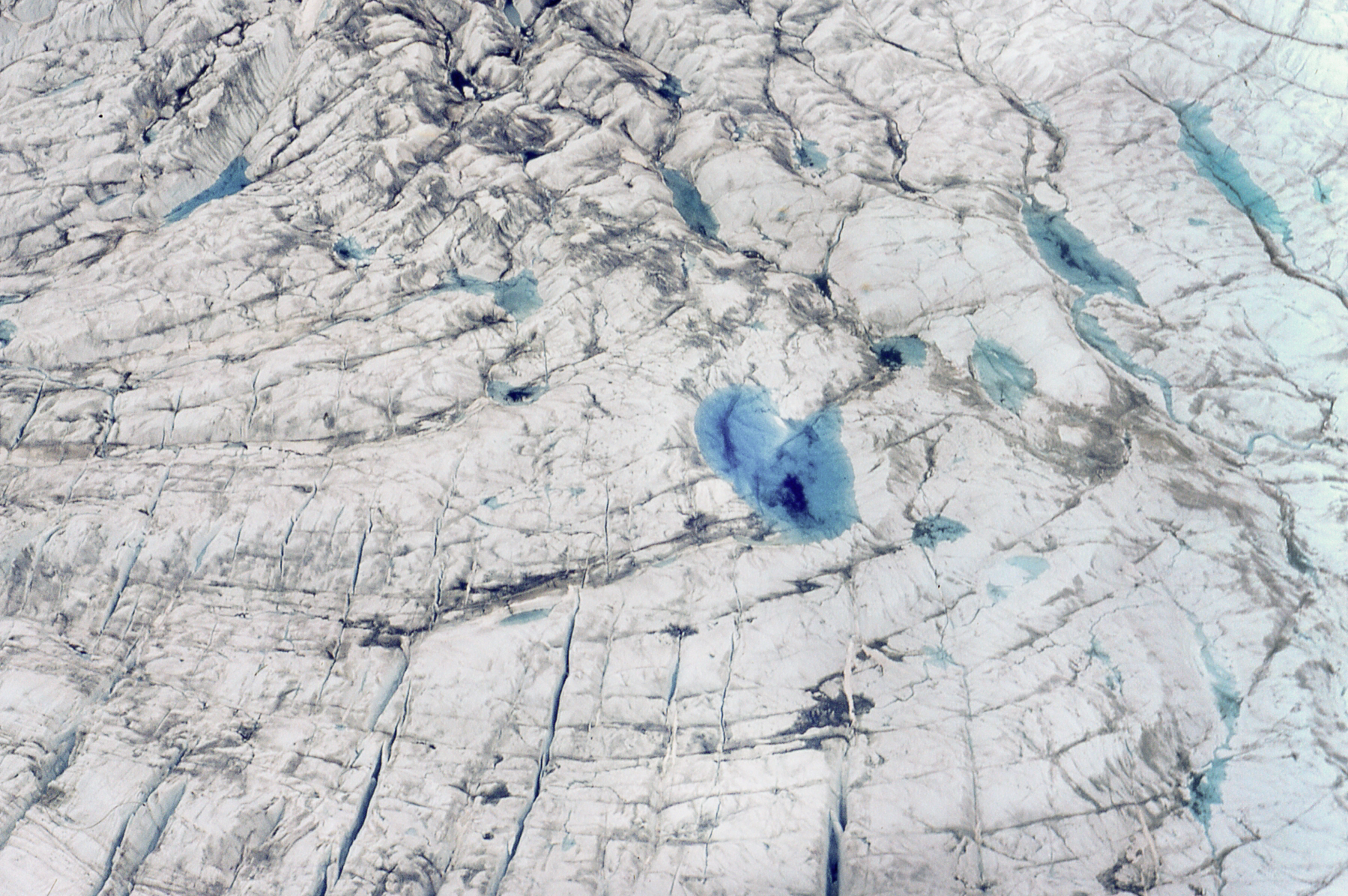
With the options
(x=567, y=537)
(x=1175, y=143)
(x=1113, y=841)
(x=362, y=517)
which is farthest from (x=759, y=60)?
(x=1113, y=841)

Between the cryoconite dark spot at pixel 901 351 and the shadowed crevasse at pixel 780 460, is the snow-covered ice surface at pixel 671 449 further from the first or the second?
the cryoconite dark spot at pixel 901 351

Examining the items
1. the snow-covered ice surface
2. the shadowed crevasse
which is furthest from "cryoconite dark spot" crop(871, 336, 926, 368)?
the shadowed crevasse

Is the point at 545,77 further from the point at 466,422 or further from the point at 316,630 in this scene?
the point at 316,630

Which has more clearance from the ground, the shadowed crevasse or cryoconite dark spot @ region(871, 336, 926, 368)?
cryoconite dark spot @ region(871, 336, 926, 368)

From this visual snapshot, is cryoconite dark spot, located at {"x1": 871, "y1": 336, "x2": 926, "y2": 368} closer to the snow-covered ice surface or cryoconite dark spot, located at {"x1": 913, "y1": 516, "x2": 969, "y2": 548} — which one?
the snow-covered ice surface

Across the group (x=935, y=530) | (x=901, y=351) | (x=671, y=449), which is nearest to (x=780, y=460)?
(x=671, y=449)

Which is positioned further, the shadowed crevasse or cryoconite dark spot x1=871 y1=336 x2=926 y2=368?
cryoconite dark spot x1=871 y1=336 x2=926 y2=368
